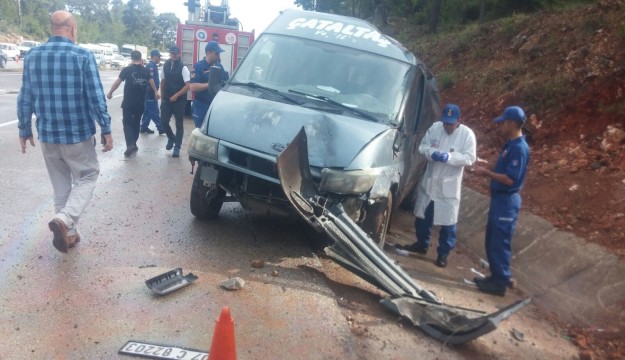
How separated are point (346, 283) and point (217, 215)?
1.93 m

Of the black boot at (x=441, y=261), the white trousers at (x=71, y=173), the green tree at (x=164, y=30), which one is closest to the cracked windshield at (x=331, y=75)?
the black boot at (x=441, y=261)

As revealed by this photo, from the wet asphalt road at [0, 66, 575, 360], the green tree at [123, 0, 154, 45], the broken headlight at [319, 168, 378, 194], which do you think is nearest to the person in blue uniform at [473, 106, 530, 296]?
the wet asphalt road at [0, 66, 575, 360]

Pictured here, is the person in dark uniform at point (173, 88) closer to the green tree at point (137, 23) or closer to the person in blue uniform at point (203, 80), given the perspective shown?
the person in blue uniform at point (203, 80)

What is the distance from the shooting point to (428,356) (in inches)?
157

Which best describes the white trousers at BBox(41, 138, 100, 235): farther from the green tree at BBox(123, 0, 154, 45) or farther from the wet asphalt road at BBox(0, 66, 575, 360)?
the green tree at BBox(123, 0, 154, 45)

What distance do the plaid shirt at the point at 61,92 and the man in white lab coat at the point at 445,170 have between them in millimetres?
3285

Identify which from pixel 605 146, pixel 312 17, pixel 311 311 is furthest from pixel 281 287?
pixel 605 146

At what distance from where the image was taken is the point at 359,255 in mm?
4719

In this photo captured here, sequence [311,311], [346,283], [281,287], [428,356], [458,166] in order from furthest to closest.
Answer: [458,166] → [346,283] → [281,287] → [311,311] → [428,356]

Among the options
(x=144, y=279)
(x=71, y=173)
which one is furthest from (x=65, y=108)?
(x=144, y=279)

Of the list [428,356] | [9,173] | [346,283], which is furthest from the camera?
[9,173]

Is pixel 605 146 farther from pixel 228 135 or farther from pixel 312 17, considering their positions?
pixel 228 135

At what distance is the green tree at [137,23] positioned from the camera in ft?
357

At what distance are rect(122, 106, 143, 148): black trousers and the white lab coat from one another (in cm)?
544
